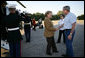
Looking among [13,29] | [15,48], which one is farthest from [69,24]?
[15,48]

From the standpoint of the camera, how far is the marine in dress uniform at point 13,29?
4.18 m

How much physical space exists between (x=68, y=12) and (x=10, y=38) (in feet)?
6.92

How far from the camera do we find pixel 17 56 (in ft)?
15.4

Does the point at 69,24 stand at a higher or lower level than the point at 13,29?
higher

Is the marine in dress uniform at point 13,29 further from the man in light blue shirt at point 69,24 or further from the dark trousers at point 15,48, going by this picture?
the man in light blue shirt at point 69,24

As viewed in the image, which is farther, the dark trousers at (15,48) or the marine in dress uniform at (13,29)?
the dark trousers at (15,48)

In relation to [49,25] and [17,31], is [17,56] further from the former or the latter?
[49,25]

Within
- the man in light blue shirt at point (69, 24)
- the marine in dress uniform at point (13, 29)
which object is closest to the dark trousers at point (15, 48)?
the marine in dress uniform at point (13, 29)

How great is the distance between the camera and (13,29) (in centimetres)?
432

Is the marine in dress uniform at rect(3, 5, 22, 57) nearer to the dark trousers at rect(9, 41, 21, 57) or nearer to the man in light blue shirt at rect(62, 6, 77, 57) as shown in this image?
the dark trousers at rect(9, 41, 21, 57)

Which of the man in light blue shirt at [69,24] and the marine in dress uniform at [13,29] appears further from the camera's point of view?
the man in light blue shirt at [69,24]

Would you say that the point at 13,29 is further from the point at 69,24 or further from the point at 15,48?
the point at 69,24

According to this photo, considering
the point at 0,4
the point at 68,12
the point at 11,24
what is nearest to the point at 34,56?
the point at 11,24

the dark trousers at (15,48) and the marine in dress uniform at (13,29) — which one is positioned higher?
the marine in dress uniform at (13,29)
